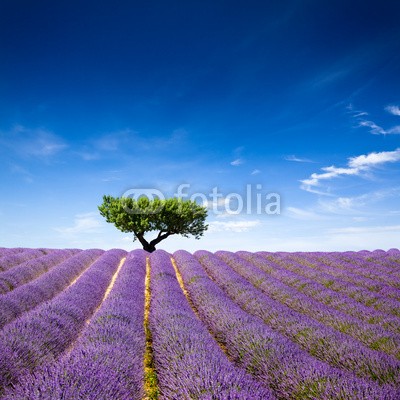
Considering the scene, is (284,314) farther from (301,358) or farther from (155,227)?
(155,227)

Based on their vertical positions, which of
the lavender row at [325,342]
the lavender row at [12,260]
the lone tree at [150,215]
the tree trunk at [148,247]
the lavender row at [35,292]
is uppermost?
the lone tree at [150,215]

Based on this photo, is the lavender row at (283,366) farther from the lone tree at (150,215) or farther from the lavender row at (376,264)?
the lone tree at (150,215)

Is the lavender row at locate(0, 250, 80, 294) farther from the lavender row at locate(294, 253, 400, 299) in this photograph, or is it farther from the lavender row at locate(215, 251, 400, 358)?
the lavender row at locate(294, 253, 400, 299)

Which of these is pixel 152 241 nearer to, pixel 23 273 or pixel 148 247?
pixel 148 247

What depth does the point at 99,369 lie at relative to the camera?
2529 mm

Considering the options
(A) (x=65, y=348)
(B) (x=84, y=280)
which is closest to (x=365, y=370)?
(A) (x=65, y=348)

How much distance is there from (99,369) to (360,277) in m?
8.94

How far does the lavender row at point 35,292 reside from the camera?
215 inches

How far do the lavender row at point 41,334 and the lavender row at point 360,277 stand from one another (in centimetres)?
730

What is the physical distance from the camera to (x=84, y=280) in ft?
25.6

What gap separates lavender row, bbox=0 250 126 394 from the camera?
10.0 feet

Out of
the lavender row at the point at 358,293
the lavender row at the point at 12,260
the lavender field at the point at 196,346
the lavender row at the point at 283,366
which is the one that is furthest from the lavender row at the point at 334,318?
the lavender row at the point at 12,260

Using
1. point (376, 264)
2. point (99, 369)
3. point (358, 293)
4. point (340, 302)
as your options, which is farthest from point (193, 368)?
point (376, 264)

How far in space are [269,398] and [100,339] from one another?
6.68 feet
